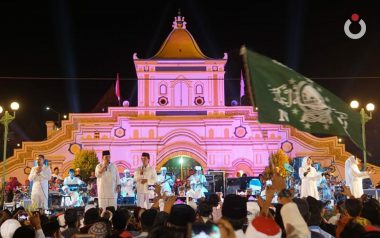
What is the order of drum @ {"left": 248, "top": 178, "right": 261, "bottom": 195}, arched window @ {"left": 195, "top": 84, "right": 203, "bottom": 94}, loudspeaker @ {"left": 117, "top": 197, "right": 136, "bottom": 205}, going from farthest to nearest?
arched window @ {"left": 195, "top": 84, "right": 203, "bottom": 94} < drum @ {"left": 248, "top": 178, "right": 261, "bottom": 195} < loudspeaker @ {"left": 117, "top": 197, "right": 136, "bottom": 205}

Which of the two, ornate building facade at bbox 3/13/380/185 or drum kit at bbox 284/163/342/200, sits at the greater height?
ornate building facade at bbox 3/13/380/185

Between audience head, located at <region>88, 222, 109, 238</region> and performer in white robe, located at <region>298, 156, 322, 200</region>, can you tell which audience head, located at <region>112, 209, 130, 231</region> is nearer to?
audience head, located at <region>88, 222, 109, 238</region>

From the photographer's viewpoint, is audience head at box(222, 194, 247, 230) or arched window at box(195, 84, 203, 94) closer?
audience head at box(222, 194, 247, 230)

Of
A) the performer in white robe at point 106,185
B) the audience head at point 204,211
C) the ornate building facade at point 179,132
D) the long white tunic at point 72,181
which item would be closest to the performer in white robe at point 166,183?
the long white tunic at point 72,181

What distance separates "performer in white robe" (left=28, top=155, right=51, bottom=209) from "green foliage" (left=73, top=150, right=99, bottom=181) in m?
15.2

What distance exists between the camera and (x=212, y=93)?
35969mm

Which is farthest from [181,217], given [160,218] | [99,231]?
[99,231]

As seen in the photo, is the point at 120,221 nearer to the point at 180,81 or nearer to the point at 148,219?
the point at 148,219

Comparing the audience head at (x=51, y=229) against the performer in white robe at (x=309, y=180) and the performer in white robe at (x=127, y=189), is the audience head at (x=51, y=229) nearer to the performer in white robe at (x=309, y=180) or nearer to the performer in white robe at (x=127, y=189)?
the performer in white robe at (x=127, y=189)

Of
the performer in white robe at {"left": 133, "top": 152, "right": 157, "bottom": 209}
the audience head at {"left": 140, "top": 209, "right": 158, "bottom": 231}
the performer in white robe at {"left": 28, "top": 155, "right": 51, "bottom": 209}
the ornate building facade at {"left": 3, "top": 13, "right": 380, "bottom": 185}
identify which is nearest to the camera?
the audience head at {"left": 140, "top": 209, "right": 158, "bottom": 231}

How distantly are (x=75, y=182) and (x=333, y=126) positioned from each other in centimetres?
1485

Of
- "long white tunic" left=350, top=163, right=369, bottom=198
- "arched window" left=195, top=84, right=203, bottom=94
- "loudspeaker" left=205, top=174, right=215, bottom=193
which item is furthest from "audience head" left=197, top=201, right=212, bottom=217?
"arched window" left=195, top=84, right=203, bottom=94

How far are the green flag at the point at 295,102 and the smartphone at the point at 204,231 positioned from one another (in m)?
1.75

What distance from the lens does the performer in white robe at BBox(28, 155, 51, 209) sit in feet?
52.2
